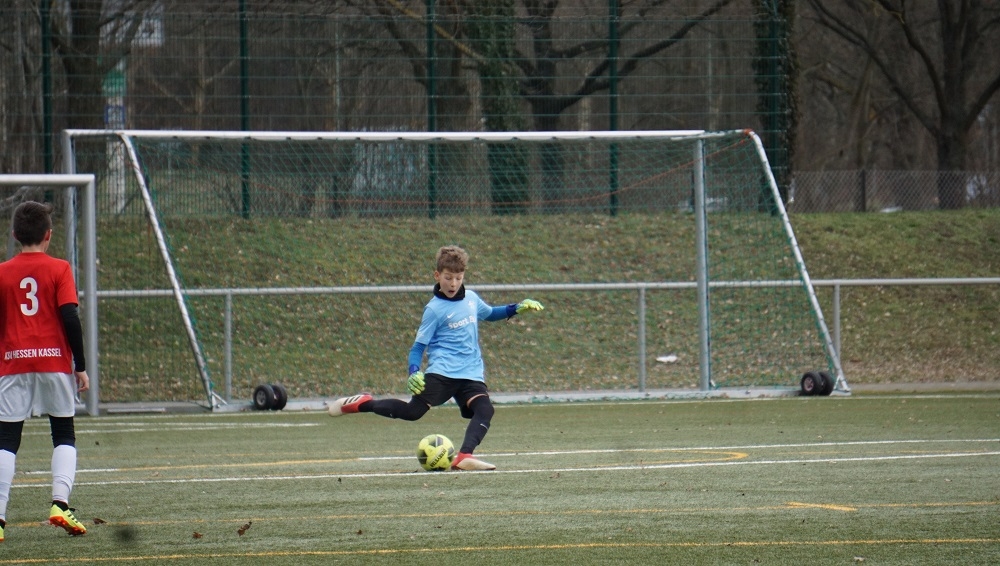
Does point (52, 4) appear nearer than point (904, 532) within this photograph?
No

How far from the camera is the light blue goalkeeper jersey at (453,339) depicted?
883 cm

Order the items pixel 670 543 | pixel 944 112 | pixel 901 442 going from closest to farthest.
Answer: pixel 670 543 → pixel 901 442 → pixel 944 112

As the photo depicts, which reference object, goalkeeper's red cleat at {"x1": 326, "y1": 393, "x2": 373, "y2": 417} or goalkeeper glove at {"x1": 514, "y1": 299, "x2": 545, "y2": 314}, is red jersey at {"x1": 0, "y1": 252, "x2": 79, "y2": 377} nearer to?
goalkeeper's red cleat at {"x1": 326, "y1": 393, "x2": 373, "y2": 417}

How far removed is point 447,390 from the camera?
29.3 feet

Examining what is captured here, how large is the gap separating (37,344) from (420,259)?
11.8 m

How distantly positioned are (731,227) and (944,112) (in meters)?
16.0

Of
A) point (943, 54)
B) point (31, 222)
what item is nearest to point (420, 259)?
point (31, 222)

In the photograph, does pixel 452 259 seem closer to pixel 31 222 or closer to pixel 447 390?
pixel 447 390

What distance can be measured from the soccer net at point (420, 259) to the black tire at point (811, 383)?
1.40 ft

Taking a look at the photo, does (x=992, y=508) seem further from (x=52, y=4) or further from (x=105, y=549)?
(x=52, y=4)

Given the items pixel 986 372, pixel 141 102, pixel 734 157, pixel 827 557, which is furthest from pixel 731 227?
pixel 827 557

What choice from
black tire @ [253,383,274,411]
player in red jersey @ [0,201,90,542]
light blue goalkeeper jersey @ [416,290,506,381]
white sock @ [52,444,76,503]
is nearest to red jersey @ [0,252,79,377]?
player in red jersey @ [0,201,90,542]

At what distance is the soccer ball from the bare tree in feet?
65.7

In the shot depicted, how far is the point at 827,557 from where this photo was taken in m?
5.46
